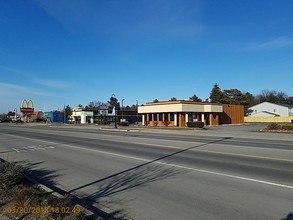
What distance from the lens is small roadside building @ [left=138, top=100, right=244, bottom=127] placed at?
4956 centimetres

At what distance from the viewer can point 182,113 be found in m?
49.7

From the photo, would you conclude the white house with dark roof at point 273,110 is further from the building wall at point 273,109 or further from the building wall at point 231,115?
the building wall at point 231,115

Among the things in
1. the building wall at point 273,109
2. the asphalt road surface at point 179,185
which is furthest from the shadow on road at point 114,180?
the building wall at point 273,109

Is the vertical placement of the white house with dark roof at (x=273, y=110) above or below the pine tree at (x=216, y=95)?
below

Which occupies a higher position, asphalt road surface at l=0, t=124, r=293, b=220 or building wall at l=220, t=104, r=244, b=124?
building wall at l=220, t=104, r=244, b=124

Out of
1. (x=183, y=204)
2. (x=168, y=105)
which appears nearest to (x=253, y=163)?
(x=183, y=204)

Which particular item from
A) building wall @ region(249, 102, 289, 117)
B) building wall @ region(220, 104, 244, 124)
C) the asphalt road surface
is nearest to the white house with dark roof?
building wall @ region(249, 102, 289, 117)

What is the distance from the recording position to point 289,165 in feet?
33.7

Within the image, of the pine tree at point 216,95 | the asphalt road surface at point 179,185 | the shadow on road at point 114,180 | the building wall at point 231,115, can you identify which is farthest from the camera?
the pine tree at point 216,95

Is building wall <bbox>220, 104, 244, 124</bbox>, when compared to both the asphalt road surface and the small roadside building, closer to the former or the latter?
the small roadside building

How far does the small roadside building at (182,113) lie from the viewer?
49.6 metres

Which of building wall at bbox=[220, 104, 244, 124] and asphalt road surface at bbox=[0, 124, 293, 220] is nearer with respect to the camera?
asphalt road surface at bbox=[0, 124, 293, 220]
